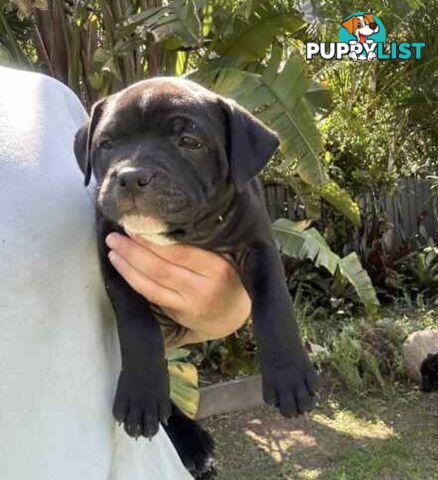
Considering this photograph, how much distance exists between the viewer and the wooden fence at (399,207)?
8.30 meters

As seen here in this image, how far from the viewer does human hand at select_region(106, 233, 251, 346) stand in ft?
5.24

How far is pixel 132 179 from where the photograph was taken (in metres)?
1.48

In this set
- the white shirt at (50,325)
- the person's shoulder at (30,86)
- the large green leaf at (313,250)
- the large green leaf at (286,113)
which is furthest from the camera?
the large green leaf at (313,250)

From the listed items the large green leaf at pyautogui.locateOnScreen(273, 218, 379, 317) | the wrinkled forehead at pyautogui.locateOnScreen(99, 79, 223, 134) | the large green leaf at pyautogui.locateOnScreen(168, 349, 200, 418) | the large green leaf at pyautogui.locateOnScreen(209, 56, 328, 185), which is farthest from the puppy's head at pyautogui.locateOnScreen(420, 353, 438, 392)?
the wrinkled forehead at pyautogui.locateOnScreen(99, 79, 223, 134)

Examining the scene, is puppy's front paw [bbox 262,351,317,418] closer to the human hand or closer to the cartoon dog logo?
the human hand

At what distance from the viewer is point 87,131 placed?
169cm

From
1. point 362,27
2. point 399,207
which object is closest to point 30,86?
point 362,27

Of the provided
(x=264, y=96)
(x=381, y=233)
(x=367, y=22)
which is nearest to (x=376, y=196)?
(x=381, y=233)

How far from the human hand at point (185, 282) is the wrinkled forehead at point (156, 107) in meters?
0.26

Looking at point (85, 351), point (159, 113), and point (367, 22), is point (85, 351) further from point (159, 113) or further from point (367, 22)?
point (367, 22)

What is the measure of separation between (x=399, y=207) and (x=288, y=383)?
25.6 ft

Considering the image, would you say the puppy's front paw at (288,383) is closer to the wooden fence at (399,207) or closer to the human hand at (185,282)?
the human hand at (185,282)

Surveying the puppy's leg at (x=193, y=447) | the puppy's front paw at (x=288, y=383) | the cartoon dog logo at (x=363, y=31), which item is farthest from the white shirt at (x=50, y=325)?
the cartoon dog logo at (x=363, y=31)

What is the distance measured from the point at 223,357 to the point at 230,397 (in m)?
0.33
